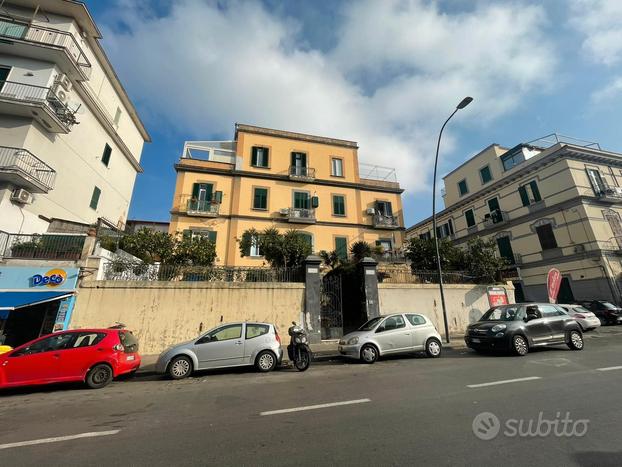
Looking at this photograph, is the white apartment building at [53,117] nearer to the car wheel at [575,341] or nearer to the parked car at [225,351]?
the parked car at [225,351]

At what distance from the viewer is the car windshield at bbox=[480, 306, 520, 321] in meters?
9.52

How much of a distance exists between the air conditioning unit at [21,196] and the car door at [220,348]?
40.3 ft

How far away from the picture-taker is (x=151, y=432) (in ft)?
12.9

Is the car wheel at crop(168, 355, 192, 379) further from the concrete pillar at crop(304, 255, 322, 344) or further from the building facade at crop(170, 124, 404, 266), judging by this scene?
the building facade at crop(170, 124, 404, 266)

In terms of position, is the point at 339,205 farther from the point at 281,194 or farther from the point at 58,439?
the point at 58,439

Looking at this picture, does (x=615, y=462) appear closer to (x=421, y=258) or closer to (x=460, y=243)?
(x=421, y=258)

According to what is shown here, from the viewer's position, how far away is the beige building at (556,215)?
19.8 meters

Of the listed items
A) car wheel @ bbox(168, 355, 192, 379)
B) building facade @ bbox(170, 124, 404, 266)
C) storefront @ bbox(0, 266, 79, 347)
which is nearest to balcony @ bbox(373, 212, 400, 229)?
building facade @ bbox(170, 124, 404, 266)

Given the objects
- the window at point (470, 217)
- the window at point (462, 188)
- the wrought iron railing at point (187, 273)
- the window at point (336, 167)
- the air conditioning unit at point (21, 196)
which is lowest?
the wrought iron railing at point (187, 273)

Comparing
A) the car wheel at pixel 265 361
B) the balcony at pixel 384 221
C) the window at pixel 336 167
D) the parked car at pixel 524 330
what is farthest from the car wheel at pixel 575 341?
the window at pixel 336 167

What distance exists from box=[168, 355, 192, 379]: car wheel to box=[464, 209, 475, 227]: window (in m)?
29.9

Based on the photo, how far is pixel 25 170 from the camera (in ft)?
42.1

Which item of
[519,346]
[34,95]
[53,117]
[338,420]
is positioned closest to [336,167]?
[519,346]

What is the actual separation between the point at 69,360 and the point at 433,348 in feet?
34.7
